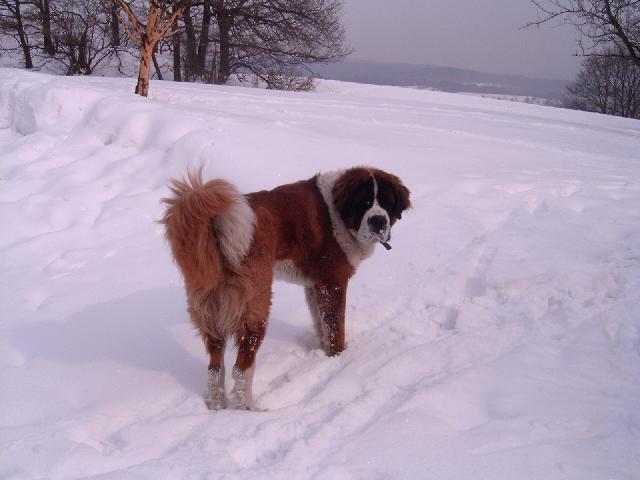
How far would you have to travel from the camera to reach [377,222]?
3523mm

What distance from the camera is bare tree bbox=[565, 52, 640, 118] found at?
34.9 m

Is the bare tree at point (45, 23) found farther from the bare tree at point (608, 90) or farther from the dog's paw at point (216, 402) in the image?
the bare tree at point (608, 90)

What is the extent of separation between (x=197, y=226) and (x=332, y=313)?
1.35 meters

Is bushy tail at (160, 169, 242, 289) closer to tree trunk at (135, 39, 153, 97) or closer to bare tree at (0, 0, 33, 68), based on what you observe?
tree trunk at (135, 39, 153, 97)

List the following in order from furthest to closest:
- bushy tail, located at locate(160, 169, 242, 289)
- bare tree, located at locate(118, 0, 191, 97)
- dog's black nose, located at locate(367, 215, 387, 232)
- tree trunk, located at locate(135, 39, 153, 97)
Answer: tree trunk, located at locate(135, 39, 153, 97), bare tree, located at locate(118, 0, 191, 97), dog's black nose, located at locate(367, 215, 387, 232), bushy tail, located at locate(160, 169, 242, 289)

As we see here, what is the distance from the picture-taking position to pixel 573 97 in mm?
39500

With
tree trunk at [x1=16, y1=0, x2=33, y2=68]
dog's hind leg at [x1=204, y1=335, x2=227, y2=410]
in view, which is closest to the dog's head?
dog's hind leg at [x1=204, y1=335, x2=227, y2=410]

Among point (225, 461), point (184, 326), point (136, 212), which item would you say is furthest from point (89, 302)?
point (225, 461)

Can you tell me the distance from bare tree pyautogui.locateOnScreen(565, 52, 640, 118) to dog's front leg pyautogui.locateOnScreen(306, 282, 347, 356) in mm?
37695

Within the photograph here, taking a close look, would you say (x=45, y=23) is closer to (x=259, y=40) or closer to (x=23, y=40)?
(x=23, y=40)

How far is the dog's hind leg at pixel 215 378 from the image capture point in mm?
3156

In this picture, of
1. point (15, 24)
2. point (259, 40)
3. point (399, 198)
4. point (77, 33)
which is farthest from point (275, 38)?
point (399, 198)

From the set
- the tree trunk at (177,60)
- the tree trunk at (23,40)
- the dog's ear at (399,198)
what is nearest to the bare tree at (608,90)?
the tree trunk at (177,60)

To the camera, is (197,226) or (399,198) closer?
(197,226)
